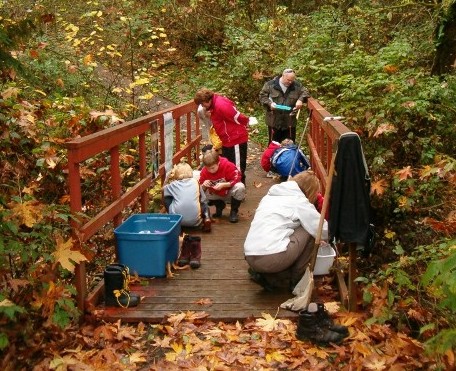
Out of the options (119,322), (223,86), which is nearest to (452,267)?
(119,322)

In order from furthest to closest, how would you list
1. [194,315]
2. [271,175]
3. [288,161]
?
1. [271,175]
2. [288,161]
3. [194,315]

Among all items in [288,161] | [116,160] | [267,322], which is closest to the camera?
[267,322]

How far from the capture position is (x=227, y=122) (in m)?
8.71

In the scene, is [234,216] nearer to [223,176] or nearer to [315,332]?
[223,176]

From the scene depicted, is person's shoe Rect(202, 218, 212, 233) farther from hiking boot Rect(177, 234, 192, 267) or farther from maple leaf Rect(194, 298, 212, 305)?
maple leaf Rect(194, 298, 212, 305)

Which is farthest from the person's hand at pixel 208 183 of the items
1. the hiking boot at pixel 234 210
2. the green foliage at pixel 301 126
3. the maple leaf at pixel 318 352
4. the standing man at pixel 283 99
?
the maple leaf at pixel 318 352

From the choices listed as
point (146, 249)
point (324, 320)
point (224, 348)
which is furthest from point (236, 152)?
point (224, 348)

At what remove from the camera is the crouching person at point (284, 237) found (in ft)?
16.5

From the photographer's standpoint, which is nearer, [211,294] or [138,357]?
[138,357]

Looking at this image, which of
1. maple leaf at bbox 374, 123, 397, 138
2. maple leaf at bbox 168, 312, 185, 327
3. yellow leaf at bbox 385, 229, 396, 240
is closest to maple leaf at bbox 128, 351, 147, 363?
maple leaf at bbox 168, 312, 185, 327

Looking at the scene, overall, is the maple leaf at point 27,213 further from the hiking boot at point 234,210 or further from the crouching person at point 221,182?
the hiking boot at point 234,210

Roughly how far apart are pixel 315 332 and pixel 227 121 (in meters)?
4.89

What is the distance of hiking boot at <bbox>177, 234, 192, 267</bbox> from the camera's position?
6.07 metres

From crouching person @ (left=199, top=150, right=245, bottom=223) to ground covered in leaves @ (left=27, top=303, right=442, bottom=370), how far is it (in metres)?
3.14
